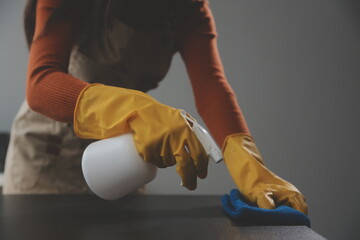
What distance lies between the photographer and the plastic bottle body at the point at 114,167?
22.0 inches

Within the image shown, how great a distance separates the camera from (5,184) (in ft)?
3.72

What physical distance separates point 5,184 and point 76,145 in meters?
0.29

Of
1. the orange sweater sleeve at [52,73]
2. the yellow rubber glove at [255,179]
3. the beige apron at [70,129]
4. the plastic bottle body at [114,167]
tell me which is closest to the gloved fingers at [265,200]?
the yellow rubber glove at [255,179]

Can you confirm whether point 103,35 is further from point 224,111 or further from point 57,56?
point 224,111

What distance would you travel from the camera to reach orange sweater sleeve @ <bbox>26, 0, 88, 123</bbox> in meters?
0.66

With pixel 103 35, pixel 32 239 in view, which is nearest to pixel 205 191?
pixel 103 35

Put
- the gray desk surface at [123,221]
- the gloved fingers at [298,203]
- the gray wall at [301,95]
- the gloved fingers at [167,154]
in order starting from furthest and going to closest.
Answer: the gray wall at [301,95], the gloved fingers at [298,203], the gloved fingers at [167,154], the gray desk surface at [123,221]

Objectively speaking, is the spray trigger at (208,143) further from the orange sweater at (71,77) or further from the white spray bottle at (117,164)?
the orange sweater at (71,77)

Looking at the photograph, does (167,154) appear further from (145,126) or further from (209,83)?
(209,83)

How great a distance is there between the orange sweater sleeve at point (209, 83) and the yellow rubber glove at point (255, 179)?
5cm

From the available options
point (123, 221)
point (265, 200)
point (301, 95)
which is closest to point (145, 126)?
point (123, 221)

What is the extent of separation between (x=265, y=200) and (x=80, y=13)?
0.63 meters

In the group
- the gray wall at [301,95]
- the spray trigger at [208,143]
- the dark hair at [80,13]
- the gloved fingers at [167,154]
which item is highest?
the dark hair at [80,13]

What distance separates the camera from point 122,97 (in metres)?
0.63
